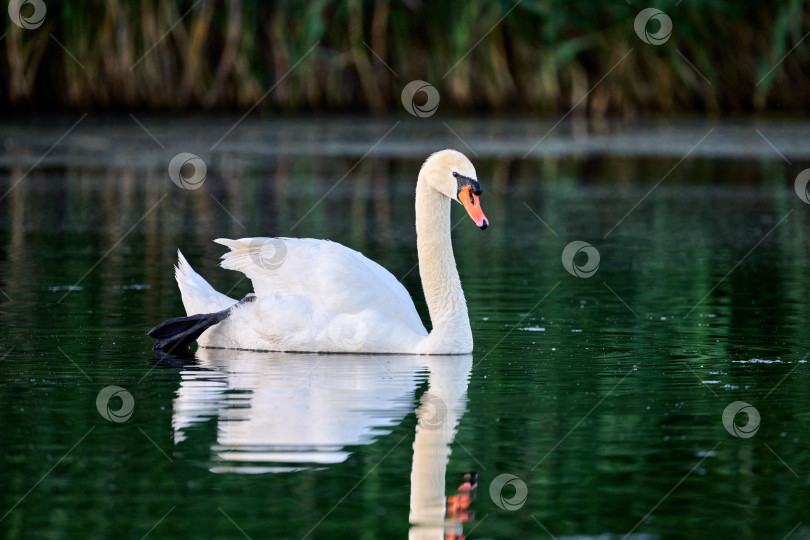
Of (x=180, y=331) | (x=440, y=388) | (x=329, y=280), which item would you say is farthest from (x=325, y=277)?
(x=440, y=388)

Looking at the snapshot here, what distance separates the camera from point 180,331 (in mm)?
8109

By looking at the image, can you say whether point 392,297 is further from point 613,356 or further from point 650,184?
point 650,184

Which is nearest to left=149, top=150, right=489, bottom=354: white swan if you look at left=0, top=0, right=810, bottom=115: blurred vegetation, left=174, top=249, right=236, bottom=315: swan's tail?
left=174, top=249, right=236, bottom=315: swan's tail

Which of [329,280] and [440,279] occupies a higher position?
[440,279]

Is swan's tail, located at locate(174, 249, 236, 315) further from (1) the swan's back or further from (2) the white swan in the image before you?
(1) the swan's back

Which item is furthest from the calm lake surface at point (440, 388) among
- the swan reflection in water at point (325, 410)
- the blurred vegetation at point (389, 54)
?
the blurred vegetation at point (389, 54)

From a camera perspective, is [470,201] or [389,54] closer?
[470,201]

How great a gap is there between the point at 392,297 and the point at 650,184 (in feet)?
32.5

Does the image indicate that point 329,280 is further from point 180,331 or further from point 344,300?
point 180,331

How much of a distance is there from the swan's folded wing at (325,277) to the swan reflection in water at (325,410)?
0.86 feet

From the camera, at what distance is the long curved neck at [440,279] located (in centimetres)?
796

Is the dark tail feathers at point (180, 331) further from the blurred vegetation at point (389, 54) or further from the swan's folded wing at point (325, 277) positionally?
the blurred vegetation at point (389, 54)

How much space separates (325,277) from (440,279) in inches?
23.2

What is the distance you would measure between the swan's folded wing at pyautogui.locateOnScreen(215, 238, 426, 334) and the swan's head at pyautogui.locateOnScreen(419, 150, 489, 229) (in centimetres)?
53
